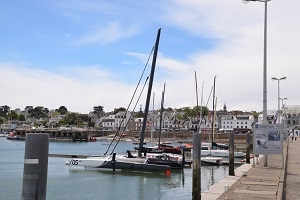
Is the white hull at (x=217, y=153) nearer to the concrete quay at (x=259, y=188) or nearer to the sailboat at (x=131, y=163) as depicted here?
the sailboat at (x=131, y=163)

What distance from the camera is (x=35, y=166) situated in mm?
5805

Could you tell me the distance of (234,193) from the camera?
48.6 ft

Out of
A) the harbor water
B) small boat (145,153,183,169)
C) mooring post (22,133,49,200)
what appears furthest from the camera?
small boat (145,153,183,169)

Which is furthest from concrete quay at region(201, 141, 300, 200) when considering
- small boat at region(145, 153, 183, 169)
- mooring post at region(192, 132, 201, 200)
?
small boat at region(145, 153, 183, 169)

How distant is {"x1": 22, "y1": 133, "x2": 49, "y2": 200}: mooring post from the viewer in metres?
5.79

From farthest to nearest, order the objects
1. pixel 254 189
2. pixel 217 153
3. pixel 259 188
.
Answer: pixel 217 153 → pixel 259 188 → pixel 254 189

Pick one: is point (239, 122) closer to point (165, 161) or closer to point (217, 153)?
point (217, 153)

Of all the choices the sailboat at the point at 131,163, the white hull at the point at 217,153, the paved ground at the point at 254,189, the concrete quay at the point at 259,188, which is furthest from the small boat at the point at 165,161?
the paved ground at the point at 254,189

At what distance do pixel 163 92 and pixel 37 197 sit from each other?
61.8m

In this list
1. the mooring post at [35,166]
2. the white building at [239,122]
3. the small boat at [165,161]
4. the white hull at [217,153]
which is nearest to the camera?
the mooring post at [35,166]

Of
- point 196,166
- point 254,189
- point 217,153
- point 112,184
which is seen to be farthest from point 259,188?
point 217,153

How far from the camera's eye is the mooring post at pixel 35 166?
5.79 meters

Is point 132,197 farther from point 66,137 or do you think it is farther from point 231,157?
point 66,137

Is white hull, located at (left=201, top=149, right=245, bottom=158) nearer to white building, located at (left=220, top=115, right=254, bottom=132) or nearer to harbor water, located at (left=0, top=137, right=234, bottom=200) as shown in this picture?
harbor water, located at (left=0, top=137, right=234, bottom=200)
